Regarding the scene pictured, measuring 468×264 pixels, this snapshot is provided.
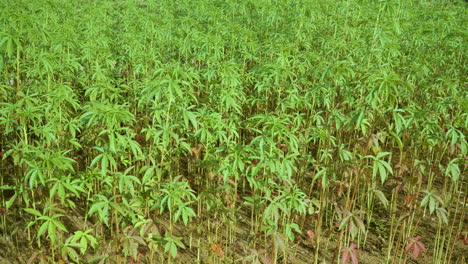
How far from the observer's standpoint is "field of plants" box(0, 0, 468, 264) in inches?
105

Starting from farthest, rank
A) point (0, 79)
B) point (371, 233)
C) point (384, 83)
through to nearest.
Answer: point (0, 79) → point (371, 233) → point (384, 83)

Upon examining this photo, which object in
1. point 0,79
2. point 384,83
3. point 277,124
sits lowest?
point 0,79

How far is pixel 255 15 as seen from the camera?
343 inches

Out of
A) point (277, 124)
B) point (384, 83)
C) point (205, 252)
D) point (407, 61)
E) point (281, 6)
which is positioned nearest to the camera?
point (384, 83)

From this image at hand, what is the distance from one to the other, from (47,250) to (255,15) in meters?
6.78

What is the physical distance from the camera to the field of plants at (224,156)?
2.66 m

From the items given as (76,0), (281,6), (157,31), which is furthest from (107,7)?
(76,0)

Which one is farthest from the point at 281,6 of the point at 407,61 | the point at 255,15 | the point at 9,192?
the point at 9,192

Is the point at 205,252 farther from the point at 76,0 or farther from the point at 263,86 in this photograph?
the point at 76,0

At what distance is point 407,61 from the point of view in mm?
5754

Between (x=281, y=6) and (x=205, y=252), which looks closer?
(x=205, y=252)

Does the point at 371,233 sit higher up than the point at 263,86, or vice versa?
the point at 263,86

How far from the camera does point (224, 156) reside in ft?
11.7

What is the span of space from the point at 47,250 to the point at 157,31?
11.5 ft
